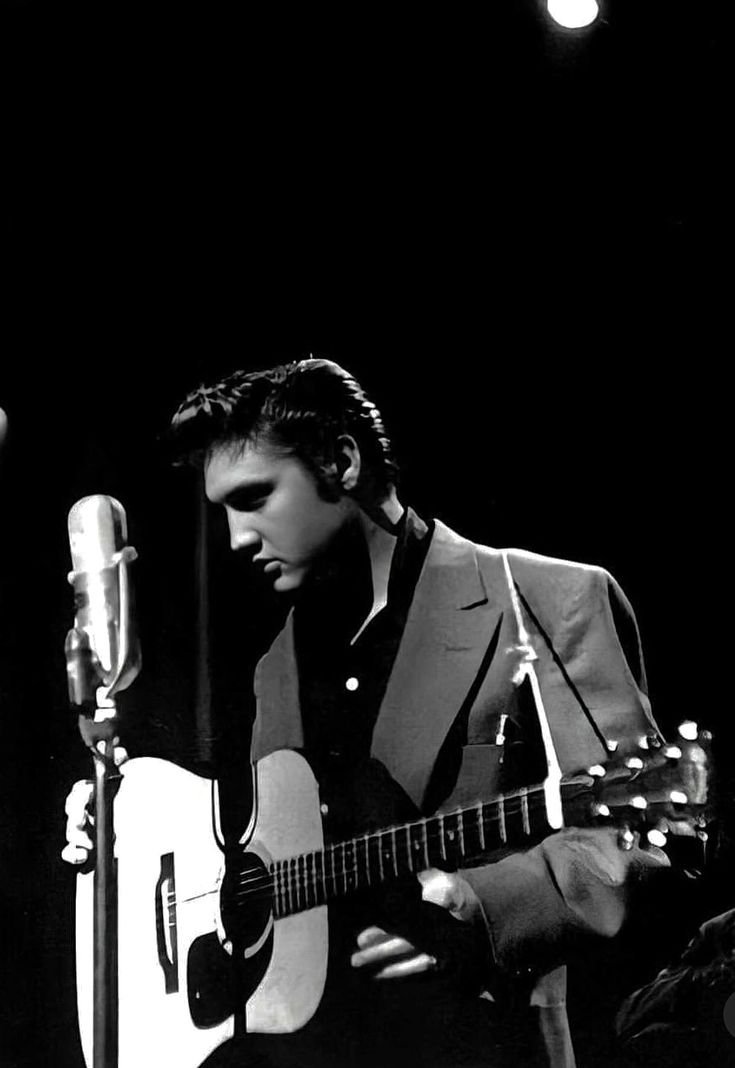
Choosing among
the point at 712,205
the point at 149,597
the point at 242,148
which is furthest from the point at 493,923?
the point at 242,148

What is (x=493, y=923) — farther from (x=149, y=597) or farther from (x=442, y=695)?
(x=149, y=597)

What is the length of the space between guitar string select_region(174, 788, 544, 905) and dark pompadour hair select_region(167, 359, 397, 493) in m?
0.60

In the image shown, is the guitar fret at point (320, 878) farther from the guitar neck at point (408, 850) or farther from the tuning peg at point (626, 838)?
the tuning peg at point (626, 838)

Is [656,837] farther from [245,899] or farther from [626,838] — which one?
[245,899]

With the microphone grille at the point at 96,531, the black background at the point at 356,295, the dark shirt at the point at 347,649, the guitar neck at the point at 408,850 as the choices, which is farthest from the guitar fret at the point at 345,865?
the microphone grille at the point at 96,531

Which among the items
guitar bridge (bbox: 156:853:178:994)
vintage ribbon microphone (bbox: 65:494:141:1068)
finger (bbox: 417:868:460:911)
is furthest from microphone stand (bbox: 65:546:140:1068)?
finger (bbox: 417:868:460:911)

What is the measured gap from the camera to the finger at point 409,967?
2064 mm

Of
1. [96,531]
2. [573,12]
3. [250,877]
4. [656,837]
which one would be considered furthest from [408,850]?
[573,12]

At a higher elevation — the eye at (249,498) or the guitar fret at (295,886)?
the eye at (249,498)

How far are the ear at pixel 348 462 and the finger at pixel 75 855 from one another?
85 centimetres

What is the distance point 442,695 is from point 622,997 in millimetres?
558

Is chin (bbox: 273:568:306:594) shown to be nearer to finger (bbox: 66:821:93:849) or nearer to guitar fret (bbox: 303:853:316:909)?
guitar fret (bbox: 303:853:316:909)

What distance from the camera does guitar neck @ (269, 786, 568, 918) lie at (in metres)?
1.98

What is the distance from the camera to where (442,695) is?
7.07ft
